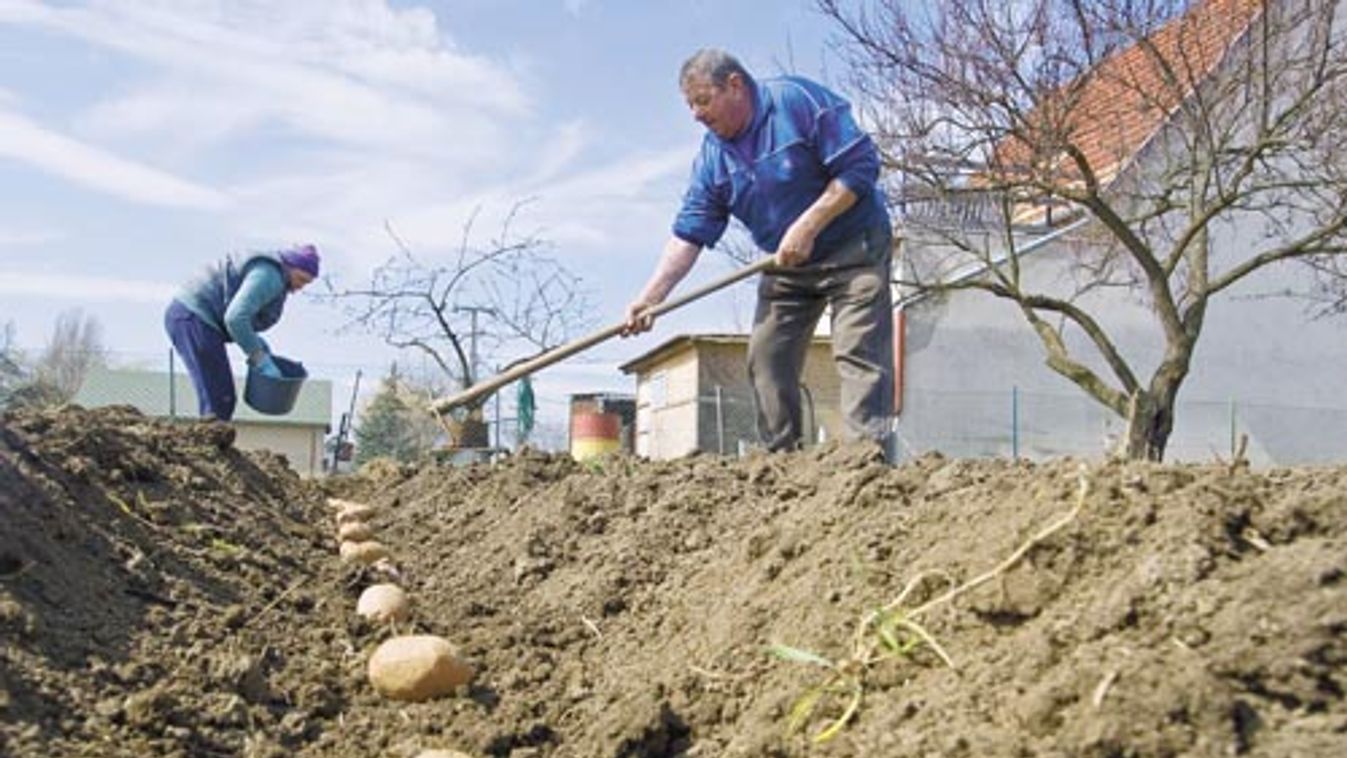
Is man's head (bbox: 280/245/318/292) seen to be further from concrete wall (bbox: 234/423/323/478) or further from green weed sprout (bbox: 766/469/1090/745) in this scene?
concrete wall (bbox: 234/423/323/478)

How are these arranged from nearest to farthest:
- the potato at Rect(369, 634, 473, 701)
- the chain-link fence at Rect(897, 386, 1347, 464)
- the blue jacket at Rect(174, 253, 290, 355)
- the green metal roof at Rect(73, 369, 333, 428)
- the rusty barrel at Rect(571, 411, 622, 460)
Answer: the potato at Rect(369, 634, 473, 701) < the blue jacket at Rect(174, 253, 290, 355) < the rusty barrel at Rect(571, 411, 622, 460) < the chain-link fence at Rect(897, 386, 1347, 464) < the green metal roof at Rect(73, 369, 333, 428)

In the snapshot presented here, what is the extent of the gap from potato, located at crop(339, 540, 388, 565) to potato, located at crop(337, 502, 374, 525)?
81cm

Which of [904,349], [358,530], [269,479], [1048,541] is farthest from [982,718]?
[904,349]

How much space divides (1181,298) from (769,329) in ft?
31.8

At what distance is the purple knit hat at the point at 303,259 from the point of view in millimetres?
7047

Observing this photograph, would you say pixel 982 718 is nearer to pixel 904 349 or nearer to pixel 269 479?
pixel 269 479

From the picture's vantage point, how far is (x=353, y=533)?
441cm

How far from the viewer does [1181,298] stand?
1341 cm

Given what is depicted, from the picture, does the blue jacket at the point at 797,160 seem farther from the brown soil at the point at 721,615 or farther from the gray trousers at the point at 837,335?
the brown soil at the point at 721,615

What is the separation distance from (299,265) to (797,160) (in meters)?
3.48

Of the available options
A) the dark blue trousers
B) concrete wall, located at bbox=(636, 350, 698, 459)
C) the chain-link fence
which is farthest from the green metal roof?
the dark blue trousers

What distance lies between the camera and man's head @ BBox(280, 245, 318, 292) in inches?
278

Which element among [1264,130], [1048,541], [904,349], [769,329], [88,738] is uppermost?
[1264,130]

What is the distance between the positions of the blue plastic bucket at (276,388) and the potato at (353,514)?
6.20 ft
